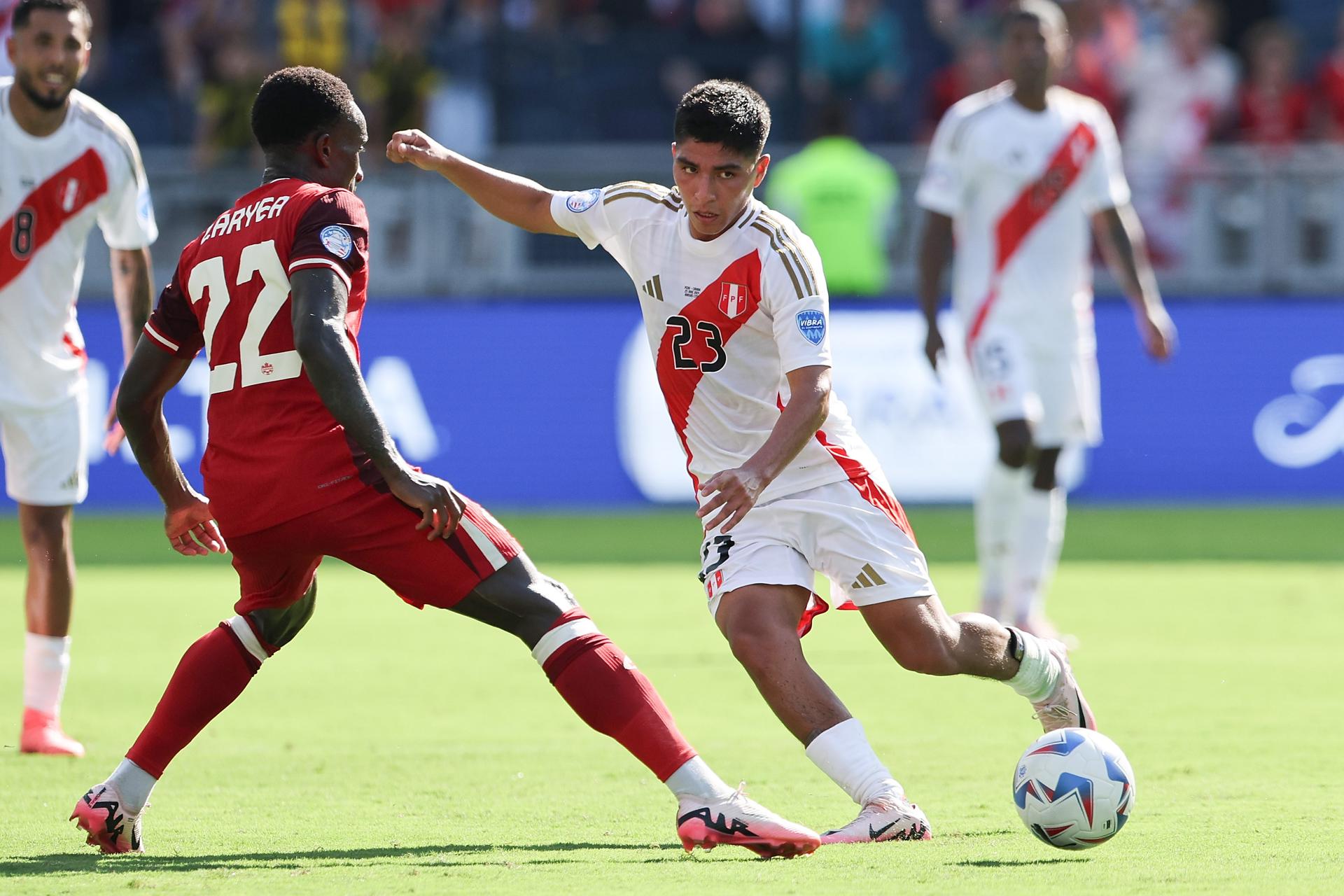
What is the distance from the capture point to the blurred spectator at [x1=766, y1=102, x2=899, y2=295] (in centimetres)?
1504

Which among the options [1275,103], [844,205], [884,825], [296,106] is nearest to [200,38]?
[844,205]

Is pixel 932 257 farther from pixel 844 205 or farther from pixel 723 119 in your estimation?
pixel 844 205

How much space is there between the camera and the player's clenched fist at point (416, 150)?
561cm

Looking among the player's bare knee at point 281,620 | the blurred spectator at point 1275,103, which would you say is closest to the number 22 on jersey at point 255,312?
Answer: the player's bare knee at point 281,620

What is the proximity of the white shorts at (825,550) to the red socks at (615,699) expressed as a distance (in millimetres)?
503

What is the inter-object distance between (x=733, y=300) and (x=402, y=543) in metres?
1.15

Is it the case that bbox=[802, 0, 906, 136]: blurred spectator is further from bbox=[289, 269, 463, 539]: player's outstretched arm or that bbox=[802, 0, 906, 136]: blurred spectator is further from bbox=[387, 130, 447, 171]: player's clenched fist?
bbox=[289, 269, 463, 539]: player's outstretched arm

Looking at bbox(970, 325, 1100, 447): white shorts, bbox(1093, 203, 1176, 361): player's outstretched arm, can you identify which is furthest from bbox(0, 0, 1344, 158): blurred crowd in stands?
bbox(970, 325, 1100, 447): white shorts

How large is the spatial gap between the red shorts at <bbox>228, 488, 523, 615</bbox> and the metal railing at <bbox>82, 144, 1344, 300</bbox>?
9971 mm

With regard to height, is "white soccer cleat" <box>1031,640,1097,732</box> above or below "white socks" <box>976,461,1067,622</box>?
above

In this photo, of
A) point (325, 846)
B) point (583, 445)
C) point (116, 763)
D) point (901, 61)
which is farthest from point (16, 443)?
point (901, 61)

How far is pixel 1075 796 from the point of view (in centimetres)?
483

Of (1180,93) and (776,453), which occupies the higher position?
(1180,93)

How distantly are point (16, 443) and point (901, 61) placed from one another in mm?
13530
